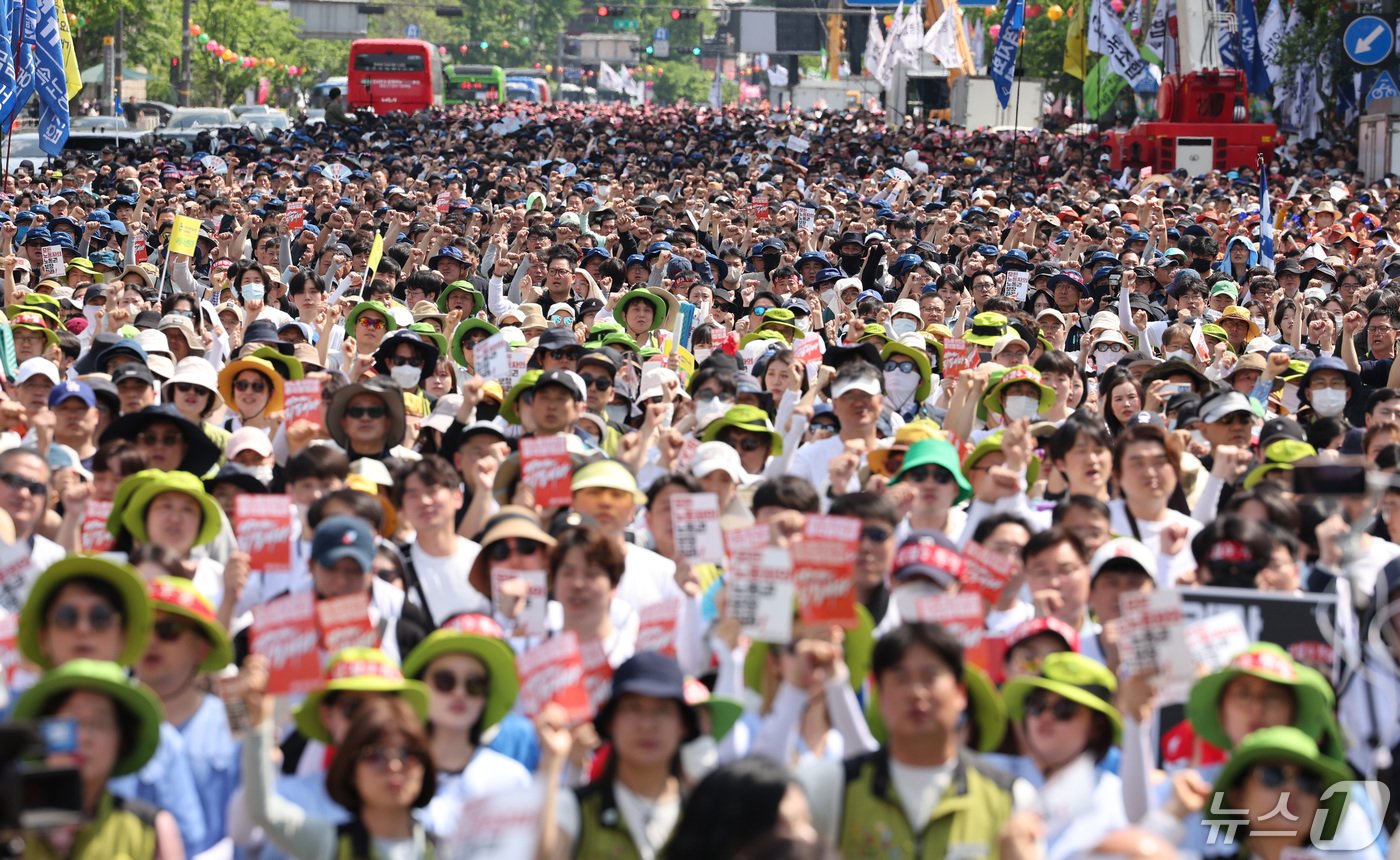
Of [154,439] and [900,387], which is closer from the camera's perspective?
[154,439]

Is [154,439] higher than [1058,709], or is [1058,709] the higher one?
[154,439]

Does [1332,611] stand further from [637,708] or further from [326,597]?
[326,597]

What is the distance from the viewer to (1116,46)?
40.2m

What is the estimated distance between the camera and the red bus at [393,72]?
5819 cm

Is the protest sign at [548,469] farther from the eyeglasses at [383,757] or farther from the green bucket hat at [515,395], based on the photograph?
the eyeglasses at [383,757]

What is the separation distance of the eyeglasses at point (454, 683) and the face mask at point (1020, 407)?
188 inches

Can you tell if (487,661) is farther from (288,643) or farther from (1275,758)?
(1275,758)

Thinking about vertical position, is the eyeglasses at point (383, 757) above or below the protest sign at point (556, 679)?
below

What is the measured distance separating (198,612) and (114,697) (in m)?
0.77

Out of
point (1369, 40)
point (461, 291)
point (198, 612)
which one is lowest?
point (198, 612)

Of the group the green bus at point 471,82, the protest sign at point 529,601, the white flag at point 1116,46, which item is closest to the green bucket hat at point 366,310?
the protest sign at point 529,601

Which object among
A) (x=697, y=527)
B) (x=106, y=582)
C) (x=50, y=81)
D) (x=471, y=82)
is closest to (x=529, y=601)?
(x=697, y=527)

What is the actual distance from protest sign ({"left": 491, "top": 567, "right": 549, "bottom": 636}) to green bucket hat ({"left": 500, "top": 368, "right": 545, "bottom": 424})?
3159mm

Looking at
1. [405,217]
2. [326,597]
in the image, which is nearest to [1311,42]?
[405,217]
